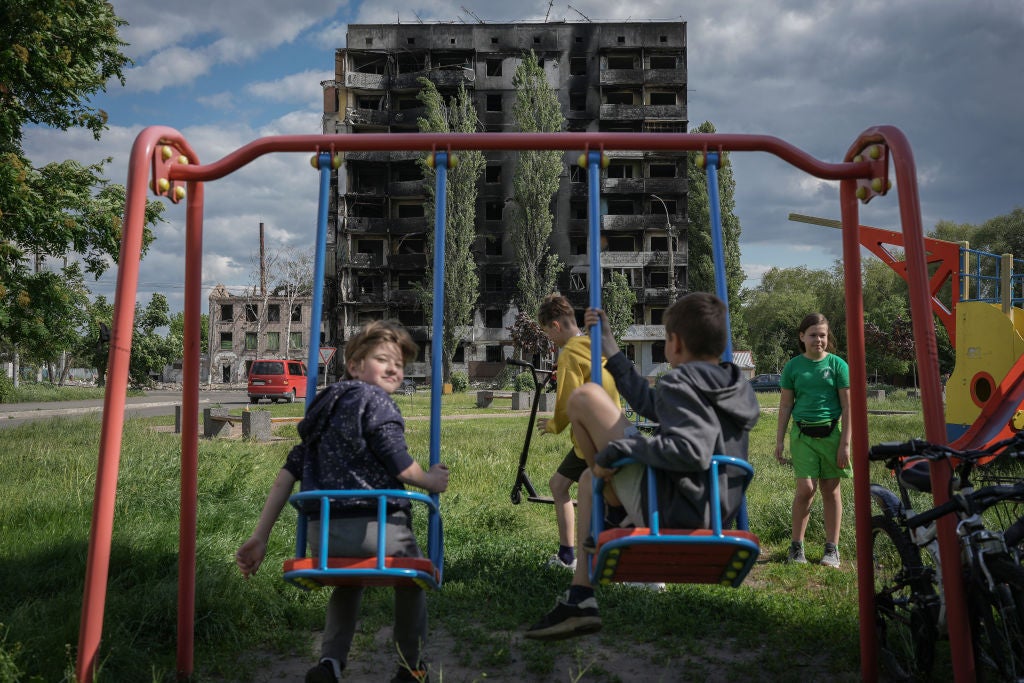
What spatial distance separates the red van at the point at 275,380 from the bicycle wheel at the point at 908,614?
99.5 ft

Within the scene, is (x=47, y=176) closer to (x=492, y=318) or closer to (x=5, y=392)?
(x=5, y=392)

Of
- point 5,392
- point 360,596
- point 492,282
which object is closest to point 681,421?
point 360,596

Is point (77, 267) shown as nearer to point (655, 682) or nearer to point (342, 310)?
point (655, 682)

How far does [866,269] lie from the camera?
210ft

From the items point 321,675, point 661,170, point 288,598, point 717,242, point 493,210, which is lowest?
point 288,598

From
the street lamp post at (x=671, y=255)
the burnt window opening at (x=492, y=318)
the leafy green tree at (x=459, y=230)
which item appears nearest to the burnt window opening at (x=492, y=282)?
the burnt window opening at (x=492, y=318)

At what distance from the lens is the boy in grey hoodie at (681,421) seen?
2816 millimetres

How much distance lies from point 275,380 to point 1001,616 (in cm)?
3139

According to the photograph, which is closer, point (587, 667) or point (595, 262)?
point (595, 262)

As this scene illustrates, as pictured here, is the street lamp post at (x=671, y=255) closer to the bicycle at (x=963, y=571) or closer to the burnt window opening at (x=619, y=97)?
the burnt window opening at (x=619, y=97)

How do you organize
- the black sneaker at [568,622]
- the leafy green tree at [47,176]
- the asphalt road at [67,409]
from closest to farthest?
1. the black sneaker at [568,622]
2. the leafy green tree at [47,176]
3. the asphalt road at [67,409]

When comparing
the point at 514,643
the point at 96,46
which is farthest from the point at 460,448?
the point at 96,46

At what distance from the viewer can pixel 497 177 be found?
51031 mm

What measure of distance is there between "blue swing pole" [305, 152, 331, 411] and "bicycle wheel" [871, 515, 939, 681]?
2.56 metres
